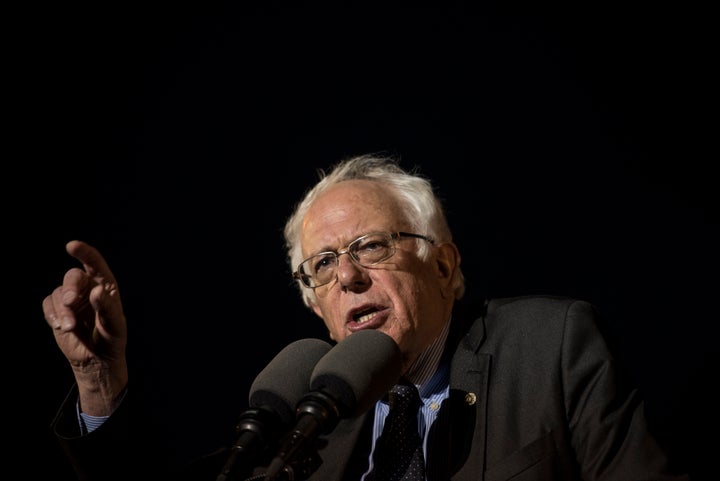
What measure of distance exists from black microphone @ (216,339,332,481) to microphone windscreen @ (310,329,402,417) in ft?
0.28

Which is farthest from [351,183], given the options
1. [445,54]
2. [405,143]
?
[445,54]

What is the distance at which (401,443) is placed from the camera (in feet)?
7.07

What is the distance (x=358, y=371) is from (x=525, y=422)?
770 millimetres

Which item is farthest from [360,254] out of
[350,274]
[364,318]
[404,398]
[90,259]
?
[90,259]

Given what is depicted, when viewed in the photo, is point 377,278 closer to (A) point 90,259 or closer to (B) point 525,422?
(B) point 525,422

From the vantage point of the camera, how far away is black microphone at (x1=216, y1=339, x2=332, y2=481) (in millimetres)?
1274

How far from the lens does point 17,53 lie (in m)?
3.16

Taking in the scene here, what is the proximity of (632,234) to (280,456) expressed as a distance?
7.68ft

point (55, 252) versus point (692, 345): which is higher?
point (55, 252)

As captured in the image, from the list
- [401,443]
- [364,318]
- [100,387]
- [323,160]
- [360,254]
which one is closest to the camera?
[100,387]

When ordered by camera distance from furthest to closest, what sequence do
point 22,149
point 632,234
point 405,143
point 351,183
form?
point 405,143 → point 22,149 → point 632,234 → point 351,183

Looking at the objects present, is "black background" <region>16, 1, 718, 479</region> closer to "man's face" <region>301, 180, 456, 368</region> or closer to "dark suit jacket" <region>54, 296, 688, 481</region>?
"man's face" <region>301, 180, 456, 368</region>

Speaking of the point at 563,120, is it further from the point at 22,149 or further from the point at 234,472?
the point at 22,149

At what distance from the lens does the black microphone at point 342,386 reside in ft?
4.09
